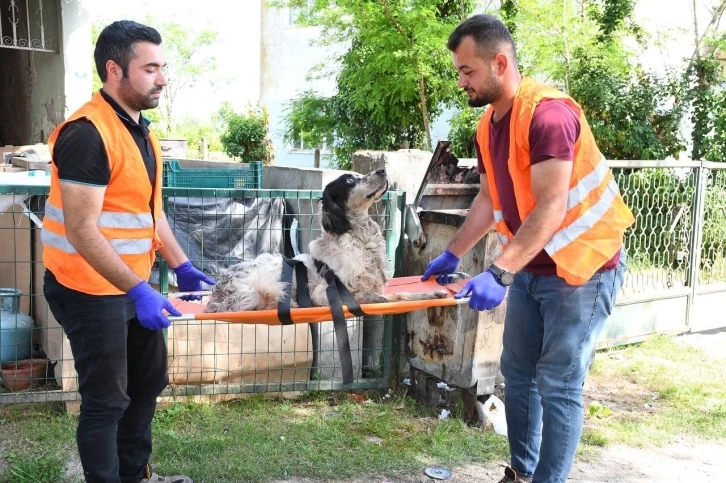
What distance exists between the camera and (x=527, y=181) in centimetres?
301

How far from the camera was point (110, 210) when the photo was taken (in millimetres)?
2926

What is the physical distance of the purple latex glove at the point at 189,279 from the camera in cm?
371

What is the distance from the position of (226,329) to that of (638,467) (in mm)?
2801

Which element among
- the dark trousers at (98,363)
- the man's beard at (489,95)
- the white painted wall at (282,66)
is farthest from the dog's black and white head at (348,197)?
the white painted wall at (282,66)

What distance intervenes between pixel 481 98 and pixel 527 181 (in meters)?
0.43

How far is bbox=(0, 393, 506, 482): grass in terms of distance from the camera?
3898 millimetres

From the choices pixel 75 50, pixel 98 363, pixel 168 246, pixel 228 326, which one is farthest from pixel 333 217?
pixel 75 50

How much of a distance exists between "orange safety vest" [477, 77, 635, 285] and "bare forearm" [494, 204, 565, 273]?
0.34 ft

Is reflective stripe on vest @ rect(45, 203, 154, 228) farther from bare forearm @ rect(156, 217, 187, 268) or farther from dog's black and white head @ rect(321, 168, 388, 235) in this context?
dog's black and white head @ rect(321, 168, 388, 235)

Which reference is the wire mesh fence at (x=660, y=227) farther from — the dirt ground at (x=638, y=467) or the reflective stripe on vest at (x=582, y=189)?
the reflective stripe on vest at (x=582, y=189)

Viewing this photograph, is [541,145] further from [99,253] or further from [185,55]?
[185,55]

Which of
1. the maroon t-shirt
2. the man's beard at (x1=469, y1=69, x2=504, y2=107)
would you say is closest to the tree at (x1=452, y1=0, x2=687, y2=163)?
the maroon t-shirt

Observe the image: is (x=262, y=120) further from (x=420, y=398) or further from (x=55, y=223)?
(x=55, y=223)

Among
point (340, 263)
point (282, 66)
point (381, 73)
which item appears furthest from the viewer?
point (282, 66)
